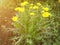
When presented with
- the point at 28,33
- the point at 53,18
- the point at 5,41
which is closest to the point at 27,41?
the point at 28,33

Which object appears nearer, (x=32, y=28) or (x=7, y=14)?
(x=32, y=28)

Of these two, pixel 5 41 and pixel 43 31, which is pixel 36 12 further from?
pixel 5 41

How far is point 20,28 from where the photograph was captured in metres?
4.02

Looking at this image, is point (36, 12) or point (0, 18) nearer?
point (36, 12)

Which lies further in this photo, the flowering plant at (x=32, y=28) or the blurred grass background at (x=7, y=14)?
the blurred grass background at (x=7, y=14)

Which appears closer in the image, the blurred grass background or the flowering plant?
the flowering plant

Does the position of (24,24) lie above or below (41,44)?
above

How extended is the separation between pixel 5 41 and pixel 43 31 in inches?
28.4

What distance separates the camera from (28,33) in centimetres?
399

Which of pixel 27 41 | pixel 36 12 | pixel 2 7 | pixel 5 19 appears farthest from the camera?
pixel 2 7

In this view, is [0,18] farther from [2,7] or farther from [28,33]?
[28,33]

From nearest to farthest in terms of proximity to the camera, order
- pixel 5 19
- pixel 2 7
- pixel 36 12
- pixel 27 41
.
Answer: pixel 27 41, pixel 36 12, pixel 5 19, pixel 2 7

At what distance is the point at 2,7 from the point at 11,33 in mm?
906

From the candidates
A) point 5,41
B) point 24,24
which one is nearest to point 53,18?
point 24,24
